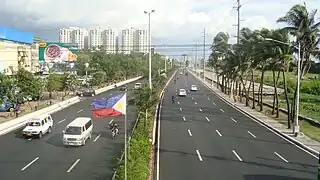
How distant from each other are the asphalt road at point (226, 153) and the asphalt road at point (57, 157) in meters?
2.97

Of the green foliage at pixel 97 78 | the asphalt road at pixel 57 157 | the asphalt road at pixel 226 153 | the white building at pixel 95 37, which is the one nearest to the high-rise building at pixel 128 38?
the white building at pixel 95 37

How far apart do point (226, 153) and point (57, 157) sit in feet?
30.2

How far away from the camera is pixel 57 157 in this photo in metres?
24.4

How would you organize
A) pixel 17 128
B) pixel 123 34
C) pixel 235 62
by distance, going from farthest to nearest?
pixel 123 34
pixel 235 62
pixel 17 128

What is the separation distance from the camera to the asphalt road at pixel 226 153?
20.4 m

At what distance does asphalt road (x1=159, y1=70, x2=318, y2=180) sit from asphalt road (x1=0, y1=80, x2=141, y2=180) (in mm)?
2972

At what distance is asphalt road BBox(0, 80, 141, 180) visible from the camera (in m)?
20.6

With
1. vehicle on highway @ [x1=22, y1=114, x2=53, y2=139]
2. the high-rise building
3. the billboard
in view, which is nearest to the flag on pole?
vehicle on highway @ [x1=22, y1=114, x2=53, y2=139]

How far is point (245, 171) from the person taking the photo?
20.9 meters

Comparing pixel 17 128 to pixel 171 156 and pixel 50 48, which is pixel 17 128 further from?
pixel 50 48

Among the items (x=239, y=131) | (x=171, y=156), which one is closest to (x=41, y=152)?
(x=171, y=156)

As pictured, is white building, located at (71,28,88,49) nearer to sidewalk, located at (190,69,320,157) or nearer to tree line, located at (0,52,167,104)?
tree line, located at (0,52,167,104)

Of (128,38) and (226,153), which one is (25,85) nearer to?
(226,153)

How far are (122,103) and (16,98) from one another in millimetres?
28409
